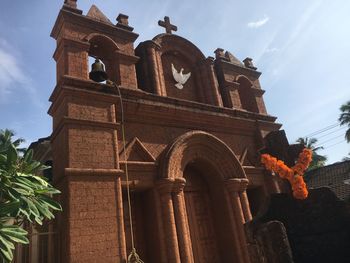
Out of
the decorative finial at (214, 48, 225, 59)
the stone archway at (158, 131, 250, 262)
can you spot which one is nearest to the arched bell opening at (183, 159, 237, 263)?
the stone archway at (158, 131, 250, 262)

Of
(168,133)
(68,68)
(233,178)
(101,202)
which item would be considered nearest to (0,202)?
(101,202)

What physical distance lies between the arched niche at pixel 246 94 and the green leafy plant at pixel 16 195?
379 inches

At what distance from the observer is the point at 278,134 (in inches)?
Result: 387

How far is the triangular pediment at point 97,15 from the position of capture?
10.6m

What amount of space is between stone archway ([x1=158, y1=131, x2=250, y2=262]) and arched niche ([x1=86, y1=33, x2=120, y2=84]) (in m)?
3.02

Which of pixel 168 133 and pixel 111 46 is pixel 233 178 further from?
pixel 111 46

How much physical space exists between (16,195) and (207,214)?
6.34 meters

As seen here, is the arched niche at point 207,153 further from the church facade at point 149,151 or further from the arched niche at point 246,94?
the arched niche at point 246,94

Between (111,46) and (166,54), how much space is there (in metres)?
2.52

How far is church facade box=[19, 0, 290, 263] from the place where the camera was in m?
7.75

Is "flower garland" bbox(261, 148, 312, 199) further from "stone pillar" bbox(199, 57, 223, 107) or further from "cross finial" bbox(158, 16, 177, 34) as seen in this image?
"cross finial" bbox(158, 16, 177, 34)

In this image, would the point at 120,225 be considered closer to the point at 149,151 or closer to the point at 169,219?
the point at 169,219

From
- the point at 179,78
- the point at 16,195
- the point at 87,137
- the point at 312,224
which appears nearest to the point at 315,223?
the point at 312,224

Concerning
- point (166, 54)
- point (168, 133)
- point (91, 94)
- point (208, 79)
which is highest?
point (166, 54)
